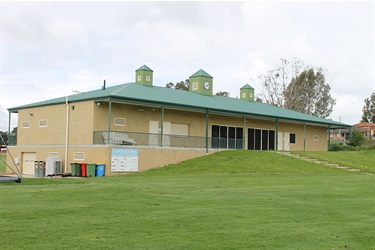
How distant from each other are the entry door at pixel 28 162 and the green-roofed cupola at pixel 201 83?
1376 cm

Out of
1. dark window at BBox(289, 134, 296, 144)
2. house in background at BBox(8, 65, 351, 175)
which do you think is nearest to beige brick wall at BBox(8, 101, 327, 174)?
house in background at BBox(8, 65, 351, 175)

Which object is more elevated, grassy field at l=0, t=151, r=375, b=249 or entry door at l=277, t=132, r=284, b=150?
entry door at l=277, t=132, r=284, b=150

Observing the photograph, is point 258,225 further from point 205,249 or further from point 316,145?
point 316,145

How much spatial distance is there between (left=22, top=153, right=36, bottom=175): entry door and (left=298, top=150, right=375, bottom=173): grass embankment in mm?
18207

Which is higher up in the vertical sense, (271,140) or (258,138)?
(258,138)

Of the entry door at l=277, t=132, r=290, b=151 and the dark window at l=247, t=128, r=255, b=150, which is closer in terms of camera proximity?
the dark window at l=247, t=128, r=255, b=150

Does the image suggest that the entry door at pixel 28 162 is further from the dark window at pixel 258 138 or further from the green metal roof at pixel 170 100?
the dark window at pixel 258 138

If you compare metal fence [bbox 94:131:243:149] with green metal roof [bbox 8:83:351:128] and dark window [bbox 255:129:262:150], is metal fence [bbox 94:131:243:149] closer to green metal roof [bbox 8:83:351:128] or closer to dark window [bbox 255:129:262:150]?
green metal roof [bbox 8:83:351:128]

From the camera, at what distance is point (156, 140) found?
3088 centimetres

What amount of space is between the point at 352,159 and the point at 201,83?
13337 millimetres

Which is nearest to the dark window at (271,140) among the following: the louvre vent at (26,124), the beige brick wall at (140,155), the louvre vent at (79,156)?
the beige brick wall at (140,155)

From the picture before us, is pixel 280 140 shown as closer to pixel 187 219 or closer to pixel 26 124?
pixel 26 124

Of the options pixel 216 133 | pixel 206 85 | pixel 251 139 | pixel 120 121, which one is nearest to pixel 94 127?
pixel 120 121

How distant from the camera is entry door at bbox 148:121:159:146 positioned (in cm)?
3055
